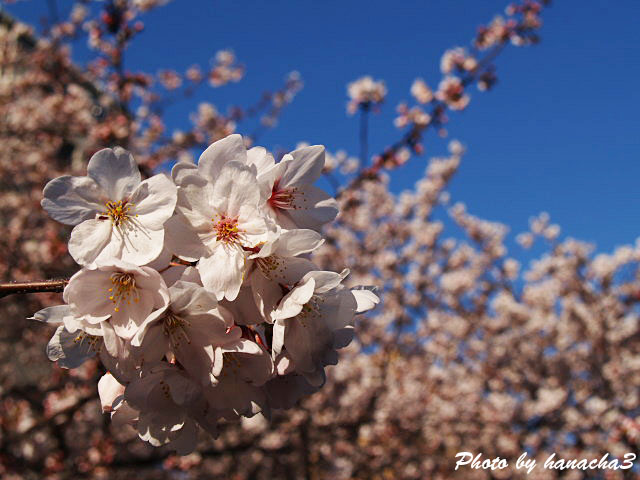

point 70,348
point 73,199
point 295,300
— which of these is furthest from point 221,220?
point 70,348

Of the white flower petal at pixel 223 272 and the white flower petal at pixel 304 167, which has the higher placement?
the white flower petal at pixel 304 167

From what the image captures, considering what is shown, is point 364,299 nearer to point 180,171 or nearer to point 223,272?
point 223,272

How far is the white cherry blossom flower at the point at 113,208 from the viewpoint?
1.03 m

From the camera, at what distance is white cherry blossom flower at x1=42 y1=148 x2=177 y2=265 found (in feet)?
3.38

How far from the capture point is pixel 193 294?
0.96 meters

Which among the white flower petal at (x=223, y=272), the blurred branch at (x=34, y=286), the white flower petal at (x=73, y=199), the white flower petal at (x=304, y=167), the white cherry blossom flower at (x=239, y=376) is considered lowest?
the white cherry blossom flower at (x=239, y=376)

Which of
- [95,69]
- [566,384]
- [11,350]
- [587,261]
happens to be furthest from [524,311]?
[11,350]

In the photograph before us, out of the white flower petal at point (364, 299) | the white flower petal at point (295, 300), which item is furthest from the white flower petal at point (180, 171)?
the white flower petal at point (364, 299)

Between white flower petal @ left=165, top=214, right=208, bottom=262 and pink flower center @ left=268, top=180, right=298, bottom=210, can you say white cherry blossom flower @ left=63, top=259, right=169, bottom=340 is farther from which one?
pink flower center @ left=268, top=180, right=298, bottom=210

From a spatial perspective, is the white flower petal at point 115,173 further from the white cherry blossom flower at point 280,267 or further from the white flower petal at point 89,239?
the white cherry blossom flower at point 280,267

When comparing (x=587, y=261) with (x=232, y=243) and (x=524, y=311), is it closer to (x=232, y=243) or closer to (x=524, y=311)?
(x=524, y=311)

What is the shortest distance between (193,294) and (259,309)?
0.48 feet

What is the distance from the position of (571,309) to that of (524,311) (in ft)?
2.52

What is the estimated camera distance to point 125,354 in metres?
1.00
